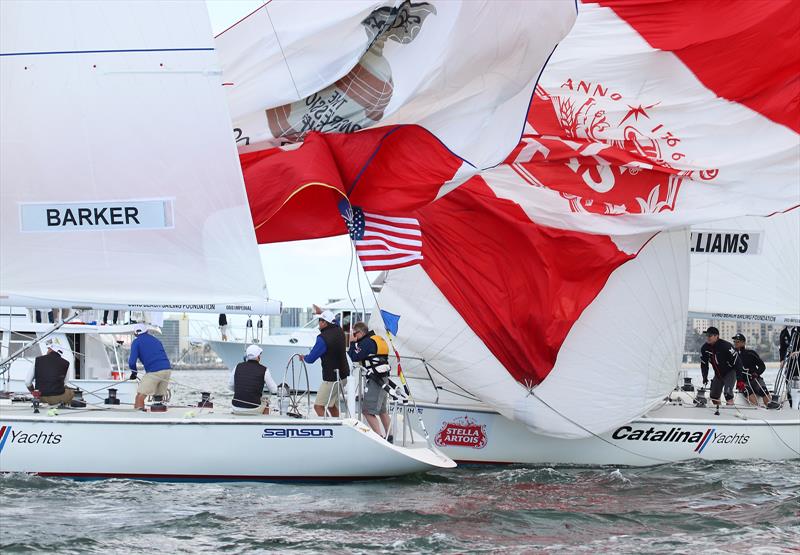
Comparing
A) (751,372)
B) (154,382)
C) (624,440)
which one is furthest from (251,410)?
(751,372)

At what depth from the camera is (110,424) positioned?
12.3 meters

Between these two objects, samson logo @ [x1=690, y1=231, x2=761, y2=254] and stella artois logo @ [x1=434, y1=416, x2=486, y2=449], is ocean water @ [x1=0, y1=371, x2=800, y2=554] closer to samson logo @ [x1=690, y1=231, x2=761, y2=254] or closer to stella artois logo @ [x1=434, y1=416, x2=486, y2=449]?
stella artois logo @ [x1=434, y1=416, x2=486, y2=449]

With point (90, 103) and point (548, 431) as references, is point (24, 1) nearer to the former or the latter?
point (90, 103)

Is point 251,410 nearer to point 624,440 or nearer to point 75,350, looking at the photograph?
point 624,440

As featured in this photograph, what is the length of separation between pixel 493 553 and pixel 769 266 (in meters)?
10.5

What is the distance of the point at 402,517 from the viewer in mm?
10961

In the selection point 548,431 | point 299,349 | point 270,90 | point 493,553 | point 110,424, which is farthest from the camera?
point 299,349

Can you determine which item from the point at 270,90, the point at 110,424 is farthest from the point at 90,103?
the point at 110,424

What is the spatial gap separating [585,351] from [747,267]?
4209 mm

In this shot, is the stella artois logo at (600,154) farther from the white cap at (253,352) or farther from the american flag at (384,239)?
the white cap at (253,352)

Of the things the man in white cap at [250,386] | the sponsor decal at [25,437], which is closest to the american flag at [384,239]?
the man in white cap at [250,386]

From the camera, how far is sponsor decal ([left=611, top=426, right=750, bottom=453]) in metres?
16.3

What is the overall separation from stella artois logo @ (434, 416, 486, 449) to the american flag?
315 centimetres

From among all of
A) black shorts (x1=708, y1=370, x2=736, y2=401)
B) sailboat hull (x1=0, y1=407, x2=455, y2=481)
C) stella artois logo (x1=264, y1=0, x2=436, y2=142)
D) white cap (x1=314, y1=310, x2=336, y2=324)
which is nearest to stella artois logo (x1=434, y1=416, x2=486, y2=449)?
sailboat hull (x1=0, y1=407, x2=455, y2=481)
